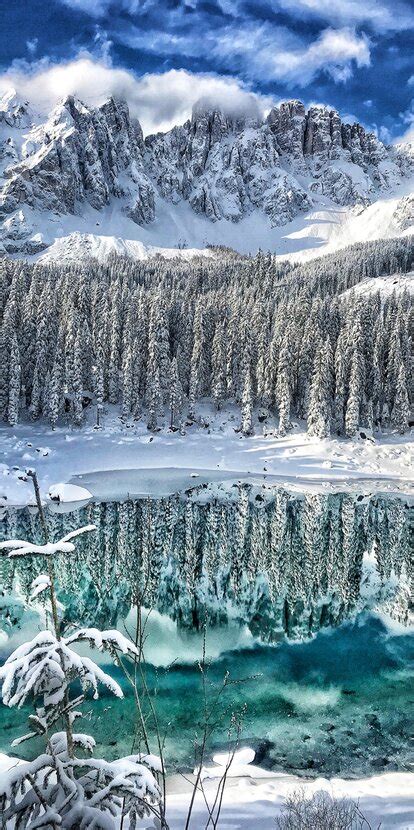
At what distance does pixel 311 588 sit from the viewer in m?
24.6

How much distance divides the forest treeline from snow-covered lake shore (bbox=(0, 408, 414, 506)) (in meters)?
2.24

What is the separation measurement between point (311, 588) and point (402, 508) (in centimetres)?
2029

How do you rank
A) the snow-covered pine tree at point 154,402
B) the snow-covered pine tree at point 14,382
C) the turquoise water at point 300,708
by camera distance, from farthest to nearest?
the snow-covered pine tree at point 154,402
the snow-covered pine tree at point 14,382
the turquoise water at point 300,708

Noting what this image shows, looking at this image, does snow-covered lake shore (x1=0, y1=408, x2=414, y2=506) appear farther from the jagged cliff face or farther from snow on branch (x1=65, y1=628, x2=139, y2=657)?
snow on branch (x1=65, y1=628, x2=139, y2=657)

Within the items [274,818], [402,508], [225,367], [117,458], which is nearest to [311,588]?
[274,818]

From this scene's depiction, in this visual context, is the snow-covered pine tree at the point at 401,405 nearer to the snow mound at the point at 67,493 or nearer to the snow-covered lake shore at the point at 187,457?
the snow-covered lake shore at the point at 187,457

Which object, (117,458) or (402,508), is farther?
(117,458)

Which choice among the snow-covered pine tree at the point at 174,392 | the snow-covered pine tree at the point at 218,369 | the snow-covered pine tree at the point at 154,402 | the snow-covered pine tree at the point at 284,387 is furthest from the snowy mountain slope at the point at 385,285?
the snow-covered pine tree at the point at 154,402

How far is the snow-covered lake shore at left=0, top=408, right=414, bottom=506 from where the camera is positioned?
163 ft

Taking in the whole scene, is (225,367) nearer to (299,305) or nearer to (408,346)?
(299,305)

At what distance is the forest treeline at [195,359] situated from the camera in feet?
201

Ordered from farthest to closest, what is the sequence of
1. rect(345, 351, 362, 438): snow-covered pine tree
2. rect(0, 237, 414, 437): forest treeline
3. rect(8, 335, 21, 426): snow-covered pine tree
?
1. rect(345, 351, 362, 438): snow-covered pine tree
2. rect(0, 237, 414, 437): forest treeline
3. rect(8, 335, 21, 426): snow-covered pine tree

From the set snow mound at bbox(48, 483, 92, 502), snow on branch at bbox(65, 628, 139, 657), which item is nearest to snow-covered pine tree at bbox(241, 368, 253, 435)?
snow mound at bbox(48, 483, 92, 502)

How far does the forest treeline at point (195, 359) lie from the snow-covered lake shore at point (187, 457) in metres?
2.24
